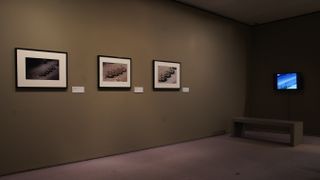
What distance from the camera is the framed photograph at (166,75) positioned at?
523 centimetres

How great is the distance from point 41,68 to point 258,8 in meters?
4.93

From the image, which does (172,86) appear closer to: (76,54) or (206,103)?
(206,103)

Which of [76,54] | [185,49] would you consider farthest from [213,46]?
[76,54]

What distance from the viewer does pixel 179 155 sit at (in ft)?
14.9

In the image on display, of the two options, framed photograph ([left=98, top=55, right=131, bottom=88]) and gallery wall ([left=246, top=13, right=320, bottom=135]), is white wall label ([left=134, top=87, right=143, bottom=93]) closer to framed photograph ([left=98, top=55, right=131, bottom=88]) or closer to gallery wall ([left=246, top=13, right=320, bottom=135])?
framed photograph ([left=98, top=55, right=131, bottom=88])

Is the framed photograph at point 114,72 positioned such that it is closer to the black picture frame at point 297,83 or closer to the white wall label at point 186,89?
the white wall label at point 186,89

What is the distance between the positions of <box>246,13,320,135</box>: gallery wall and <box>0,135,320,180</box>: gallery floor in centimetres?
168

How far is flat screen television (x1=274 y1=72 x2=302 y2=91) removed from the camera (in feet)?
21.7

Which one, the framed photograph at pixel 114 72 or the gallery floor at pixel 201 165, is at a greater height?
the framed photograph at pixel 114 72

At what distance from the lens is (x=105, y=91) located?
4.49 metres

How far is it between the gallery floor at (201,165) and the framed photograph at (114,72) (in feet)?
4.13

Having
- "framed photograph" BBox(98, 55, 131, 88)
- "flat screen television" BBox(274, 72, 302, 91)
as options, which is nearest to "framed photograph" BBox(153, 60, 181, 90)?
"framed photograph" BBox(98, 55, 131, 88)

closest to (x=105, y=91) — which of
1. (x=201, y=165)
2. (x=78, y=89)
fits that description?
(x=78, y=89)

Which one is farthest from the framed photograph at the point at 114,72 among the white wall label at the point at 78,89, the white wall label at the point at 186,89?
the white wall label at the point at 186,89
